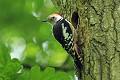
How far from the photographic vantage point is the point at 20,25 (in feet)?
17.9

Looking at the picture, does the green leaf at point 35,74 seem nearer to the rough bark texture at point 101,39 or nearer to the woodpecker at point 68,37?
the rough bark texture at point 101,39

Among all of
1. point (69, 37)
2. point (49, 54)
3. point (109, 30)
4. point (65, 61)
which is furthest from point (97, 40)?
point (49, 54)

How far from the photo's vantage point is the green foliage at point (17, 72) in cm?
242

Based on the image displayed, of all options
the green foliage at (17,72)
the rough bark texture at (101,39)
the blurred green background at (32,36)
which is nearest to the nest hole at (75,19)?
the rough bark texture at (101,39)

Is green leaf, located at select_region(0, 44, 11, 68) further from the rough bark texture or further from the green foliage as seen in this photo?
the rough bark texture

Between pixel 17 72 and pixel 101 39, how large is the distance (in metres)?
0.89

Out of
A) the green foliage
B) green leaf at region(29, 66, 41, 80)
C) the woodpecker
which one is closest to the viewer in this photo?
the green foliage

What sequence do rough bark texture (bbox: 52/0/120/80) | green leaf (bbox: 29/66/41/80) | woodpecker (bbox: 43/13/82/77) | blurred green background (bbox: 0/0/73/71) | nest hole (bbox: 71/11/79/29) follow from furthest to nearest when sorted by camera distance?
blurred green background (bbox: 0/0/73/71), woodpecker (bbox: 43/13/82/77), nest hole (bbox: 71/11/79/29), rough bark texture (bbox: 52/0/120/80), green leaf (bbox: 29/66/41/80)

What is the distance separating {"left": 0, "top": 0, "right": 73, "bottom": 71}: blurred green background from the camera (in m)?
5.43

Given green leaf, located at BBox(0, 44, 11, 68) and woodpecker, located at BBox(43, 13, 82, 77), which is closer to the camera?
green leaf, located at BBox(0, 44, 11, 68)

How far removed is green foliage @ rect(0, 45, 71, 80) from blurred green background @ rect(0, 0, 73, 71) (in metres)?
2.71

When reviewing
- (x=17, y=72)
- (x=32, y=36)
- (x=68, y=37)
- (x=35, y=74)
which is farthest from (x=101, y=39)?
(x=32, y=36)

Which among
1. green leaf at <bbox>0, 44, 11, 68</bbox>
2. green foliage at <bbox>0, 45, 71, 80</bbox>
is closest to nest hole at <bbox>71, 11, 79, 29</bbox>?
green foliage at <bbox>0, 45, 71, 80</bbox>

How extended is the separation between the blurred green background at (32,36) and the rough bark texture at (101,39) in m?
2.27
